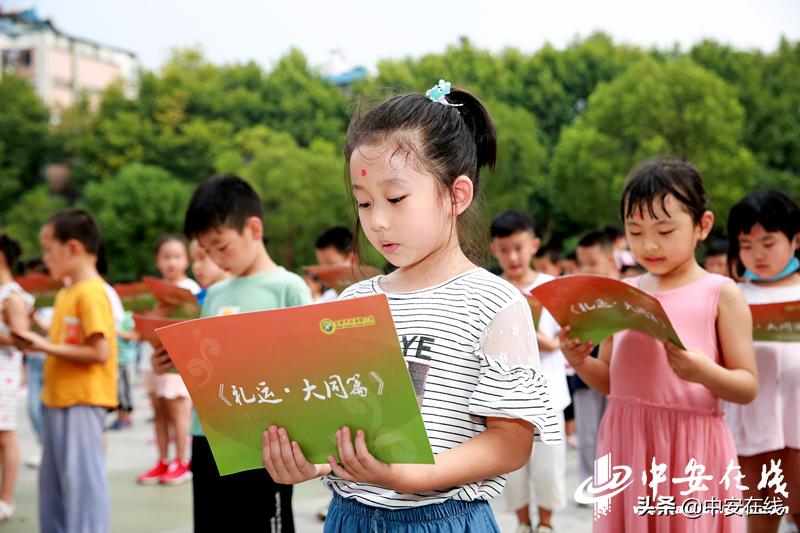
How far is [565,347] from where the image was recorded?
8.57 ft

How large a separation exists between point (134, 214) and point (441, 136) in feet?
100

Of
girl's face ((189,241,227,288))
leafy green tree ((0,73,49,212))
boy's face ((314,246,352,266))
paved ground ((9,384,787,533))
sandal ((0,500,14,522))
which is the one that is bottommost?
paved ground ((9,384,787,533))

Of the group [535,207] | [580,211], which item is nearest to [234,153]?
[535,207]

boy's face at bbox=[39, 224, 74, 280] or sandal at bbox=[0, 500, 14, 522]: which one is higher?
boy's face at bbox=[39, 224, 74, 280]

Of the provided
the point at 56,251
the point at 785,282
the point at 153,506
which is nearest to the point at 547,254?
the point at 153,506

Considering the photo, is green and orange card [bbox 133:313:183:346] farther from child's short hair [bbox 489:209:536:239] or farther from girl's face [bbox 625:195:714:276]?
child's short hair [bbox 489:209:536:239]

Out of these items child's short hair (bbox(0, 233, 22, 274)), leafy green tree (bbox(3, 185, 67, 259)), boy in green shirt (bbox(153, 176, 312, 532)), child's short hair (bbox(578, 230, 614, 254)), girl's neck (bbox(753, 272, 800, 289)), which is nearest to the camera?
boy in green shirt (bbox(153, 176, 312, 532))

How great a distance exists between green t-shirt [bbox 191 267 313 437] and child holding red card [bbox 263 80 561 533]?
138cm

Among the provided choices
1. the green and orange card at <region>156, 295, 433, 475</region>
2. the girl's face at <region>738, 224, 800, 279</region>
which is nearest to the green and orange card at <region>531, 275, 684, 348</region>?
the girl's face at <region>738, 224, 800, 279</region>

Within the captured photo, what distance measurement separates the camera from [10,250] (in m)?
5.14

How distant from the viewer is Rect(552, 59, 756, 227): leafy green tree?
73.2 ft

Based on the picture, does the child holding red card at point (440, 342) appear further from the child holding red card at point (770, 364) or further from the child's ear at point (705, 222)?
the child holding red card at point (770, 364)

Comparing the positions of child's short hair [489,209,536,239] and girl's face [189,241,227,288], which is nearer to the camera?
child's short hair [489,209,536,239]

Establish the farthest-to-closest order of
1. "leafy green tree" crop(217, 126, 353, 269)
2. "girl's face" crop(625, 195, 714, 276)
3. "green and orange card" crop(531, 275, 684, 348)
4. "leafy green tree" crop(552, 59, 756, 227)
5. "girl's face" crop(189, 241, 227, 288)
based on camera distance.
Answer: "leafy green tree" crop(217, 126, 353, 269) → "leafy green tree" crop(552, 59, 756, 227) → "girl's face" crop(189, 241, 227, 288) → "girl's face" crop(625, 195, 714, 276) → "green and orange card" crop(531, 275, 684, 348)
